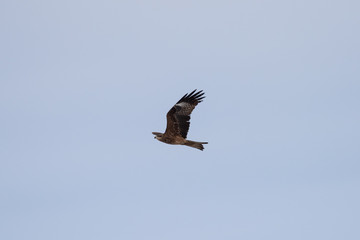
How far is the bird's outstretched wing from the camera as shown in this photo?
10.8 m

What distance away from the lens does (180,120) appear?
1091 cm

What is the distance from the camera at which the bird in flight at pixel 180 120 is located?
35.5 feet

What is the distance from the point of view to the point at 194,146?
10.6 meters

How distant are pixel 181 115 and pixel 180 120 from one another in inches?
6.0

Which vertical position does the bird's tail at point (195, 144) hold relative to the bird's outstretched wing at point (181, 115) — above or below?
below

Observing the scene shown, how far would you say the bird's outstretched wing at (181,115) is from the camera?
10.8m

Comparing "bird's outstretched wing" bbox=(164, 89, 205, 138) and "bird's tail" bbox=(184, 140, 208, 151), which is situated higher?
"bird's outstretched wing" bbox=(164, 89, 205, 138)

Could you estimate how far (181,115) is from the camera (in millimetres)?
10945

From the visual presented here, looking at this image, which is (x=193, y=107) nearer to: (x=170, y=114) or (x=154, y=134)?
(x=170, y=114)

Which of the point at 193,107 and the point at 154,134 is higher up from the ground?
the point at 193,107

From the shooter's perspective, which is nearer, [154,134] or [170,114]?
[170,114]

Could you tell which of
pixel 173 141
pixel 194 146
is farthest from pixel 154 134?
pixel 194 146

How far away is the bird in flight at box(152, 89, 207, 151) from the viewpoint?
10812mm

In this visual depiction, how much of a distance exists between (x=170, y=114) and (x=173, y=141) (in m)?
0.80
